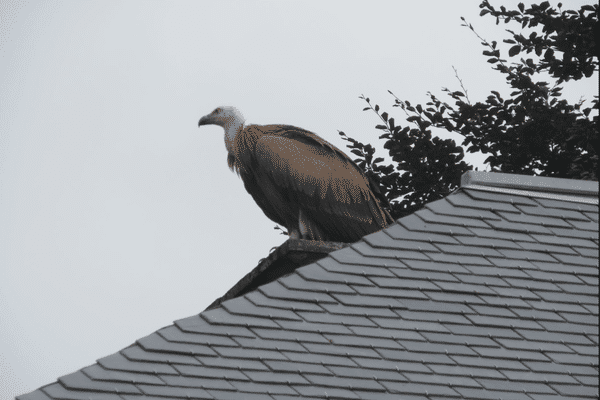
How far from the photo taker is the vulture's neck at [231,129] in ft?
23.9

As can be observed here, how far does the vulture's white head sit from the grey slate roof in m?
2.94

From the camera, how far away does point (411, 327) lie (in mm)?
4027

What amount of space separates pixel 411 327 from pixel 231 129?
3.83m

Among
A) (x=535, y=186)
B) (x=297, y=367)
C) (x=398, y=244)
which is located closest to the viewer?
(x=297, y=367)

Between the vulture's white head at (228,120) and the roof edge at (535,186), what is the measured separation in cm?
287

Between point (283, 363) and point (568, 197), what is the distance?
2.40 meters

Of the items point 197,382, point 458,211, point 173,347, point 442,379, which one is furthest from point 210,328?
point 458,211

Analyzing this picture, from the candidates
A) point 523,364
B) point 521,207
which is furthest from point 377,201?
point 523,364

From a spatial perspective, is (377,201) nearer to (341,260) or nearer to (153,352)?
(341,260)

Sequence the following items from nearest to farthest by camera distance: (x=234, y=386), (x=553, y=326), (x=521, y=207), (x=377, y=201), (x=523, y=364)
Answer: (x=234, y=386), (x=523, y=364), (x=553, y=326), (x=521, y=207), (x=377, y=201)

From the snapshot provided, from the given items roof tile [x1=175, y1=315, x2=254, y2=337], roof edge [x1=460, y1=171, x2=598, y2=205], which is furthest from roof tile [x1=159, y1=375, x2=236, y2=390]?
roof edge [x1=460, y1=171, x2=598, y2=205]

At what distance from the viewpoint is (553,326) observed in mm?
4137

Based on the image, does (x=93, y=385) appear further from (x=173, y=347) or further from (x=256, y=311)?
(x=256, y=311)

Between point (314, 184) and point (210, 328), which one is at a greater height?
point (314, 184)
